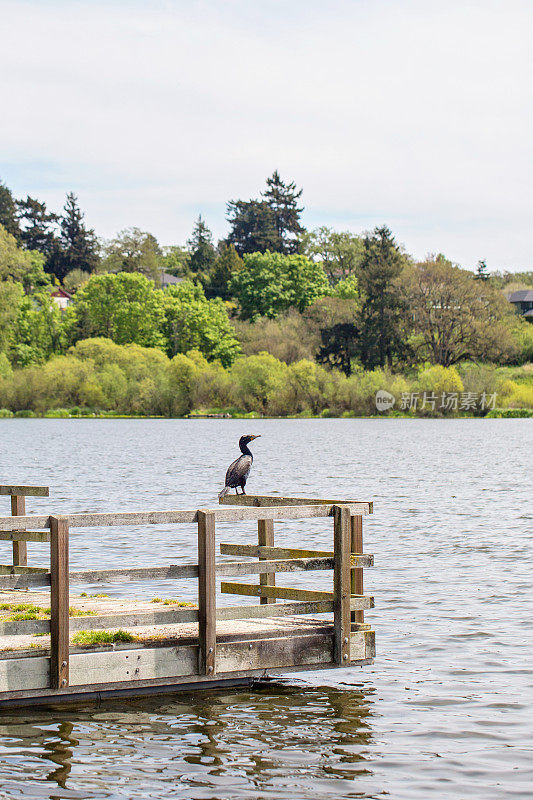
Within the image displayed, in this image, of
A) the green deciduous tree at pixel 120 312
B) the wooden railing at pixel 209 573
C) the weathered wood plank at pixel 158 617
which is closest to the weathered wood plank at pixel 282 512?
the wooden railing at pixel 209 573

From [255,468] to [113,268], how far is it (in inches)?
4603

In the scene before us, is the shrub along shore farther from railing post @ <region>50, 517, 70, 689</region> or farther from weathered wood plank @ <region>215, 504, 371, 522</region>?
railing post @ <region>50, 517, 70, 689</region>

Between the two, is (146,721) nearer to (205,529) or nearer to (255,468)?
(205,529)

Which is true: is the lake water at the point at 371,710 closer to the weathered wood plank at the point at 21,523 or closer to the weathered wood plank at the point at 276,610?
the weathered wood plank at the point at 276,610

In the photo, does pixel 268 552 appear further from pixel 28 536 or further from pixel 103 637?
pixel 28 536

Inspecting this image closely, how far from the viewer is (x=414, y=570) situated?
22.1 meters

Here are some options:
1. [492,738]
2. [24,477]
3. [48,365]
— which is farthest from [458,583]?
[48,365]

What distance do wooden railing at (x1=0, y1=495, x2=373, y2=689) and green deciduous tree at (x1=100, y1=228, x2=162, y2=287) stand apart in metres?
153

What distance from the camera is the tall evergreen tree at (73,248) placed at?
602ft

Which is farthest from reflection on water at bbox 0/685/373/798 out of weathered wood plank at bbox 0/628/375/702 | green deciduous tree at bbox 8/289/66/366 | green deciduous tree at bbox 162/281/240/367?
green deciduous tree at bbox 8/289/66/366

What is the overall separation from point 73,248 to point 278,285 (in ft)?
162

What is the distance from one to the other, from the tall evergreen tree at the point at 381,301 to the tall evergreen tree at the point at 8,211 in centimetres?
7715

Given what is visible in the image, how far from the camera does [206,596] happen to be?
36.8 feet

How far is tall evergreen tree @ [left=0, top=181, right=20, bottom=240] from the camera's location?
18062cm
